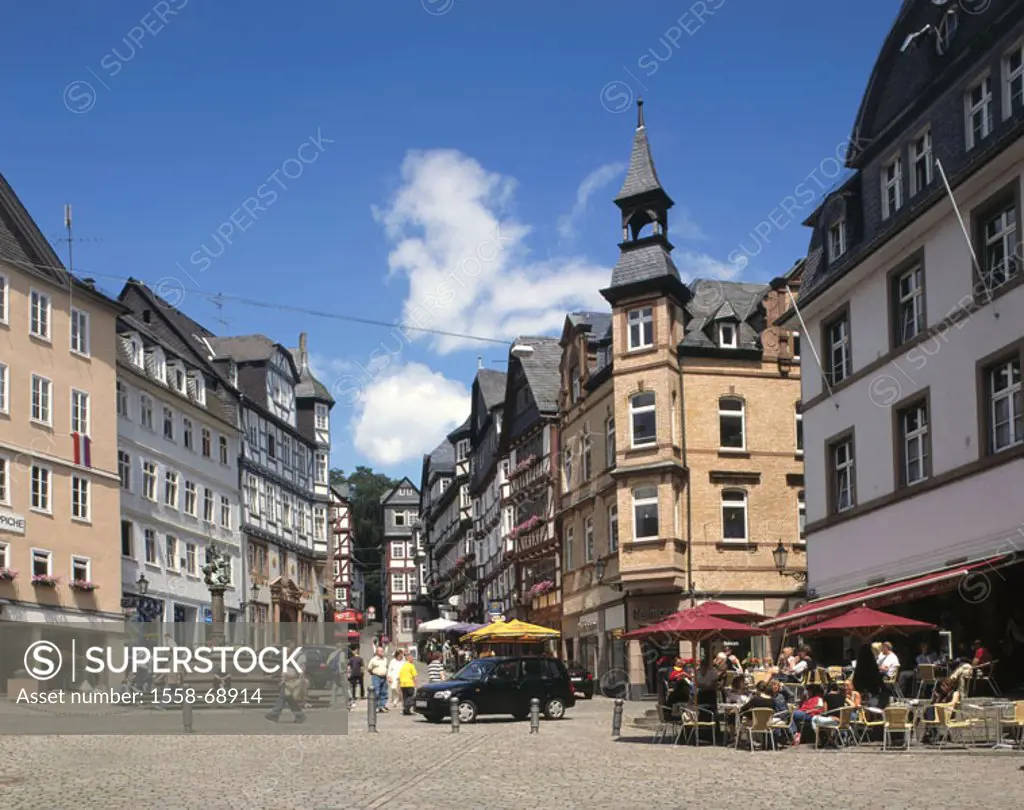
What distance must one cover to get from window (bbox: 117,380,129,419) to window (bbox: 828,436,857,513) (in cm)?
3052

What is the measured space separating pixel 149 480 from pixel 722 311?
23.6 meters

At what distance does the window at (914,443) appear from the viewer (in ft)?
97.6

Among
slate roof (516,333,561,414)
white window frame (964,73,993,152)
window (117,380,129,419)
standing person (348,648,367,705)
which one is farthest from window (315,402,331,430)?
white window frame (964,73,993,152)

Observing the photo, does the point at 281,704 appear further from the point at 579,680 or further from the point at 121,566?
the point at 121,566

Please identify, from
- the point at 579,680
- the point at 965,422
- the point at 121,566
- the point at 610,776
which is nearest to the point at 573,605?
the point at 579,680

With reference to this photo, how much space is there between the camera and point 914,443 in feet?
99.8

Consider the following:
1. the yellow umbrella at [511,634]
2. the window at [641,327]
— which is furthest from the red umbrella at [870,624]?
the window at [641,327]

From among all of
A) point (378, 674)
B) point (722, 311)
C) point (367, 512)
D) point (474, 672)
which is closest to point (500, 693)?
point (474, 672)

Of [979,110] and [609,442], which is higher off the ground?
[979,110]

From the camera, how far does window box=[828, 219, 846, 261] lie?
34.0 meters

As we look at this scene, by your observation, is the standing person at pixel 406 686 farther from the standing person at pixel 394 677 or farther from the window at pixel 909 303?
the window at pixel 909 303

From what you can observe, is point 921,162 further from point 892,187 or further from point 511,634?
point 511,634

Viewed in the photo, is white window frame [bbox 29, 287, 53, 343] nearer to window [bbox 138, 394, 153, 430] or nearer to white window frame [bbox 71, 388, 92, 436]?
white window frame [bbox 71, 388, 92, 436]

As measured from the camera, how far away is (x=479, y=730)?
3072 cm
